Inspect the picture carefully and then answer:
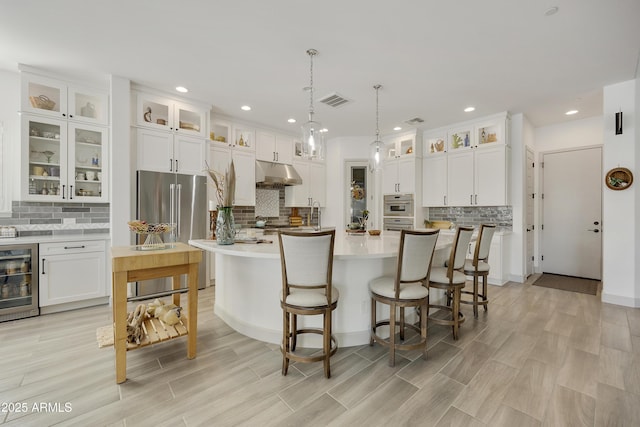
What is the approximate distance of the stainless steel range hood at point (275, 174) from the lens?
5.00 metres

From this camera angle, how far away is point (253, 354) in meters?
2.28

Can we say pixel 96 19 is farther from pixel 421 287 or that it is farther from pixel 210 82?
pixel 421 287

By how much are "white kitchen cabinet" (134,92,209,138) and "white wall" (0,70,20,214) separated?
1.33 m

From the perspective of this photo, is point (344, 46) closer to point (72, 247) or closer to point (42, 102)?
point (42, 102)

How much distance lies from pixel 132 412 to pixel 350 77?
3625mm

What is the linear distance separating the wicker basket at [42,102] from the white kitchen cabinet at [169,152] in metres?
0.95

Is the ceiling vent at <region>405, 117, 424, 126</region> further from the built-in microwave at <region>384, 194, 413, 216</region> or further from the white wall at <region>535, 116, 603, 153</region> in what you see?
the white wall at <region>535, 116, 603, 153</region>

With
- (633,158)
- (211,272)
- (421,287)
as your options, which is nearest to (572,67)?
(633,158)

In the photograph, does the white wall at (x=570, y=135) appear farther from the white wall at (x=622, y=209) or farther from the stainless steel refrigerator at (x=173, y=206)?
the stainless steel refrigerator at (x=173, y=206)

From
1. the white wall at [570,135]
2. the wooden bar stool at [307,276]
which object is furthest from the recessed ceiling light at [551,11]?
the white wall at [570,135]

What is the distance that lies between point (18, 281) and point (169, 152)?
86.8 inches

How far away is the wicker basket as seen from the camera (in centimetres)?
321

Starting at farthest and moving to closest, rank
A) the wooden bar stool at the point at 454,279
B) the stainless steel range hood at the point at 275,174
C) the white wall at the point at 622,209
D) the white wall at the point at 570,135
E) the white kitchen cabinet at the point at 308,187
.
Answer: the white kitchen cabinet at the point at 308,187 < the stainless steel range hood at the point at 275,174 < the white wall at the point at 570,135 < the white wall at the point at 622,209 < the wooden bar stool at the point at 454,279

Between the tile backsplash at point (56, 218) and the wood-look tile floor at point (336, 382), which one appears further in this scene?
the tile backsplash at point (56, 218)
